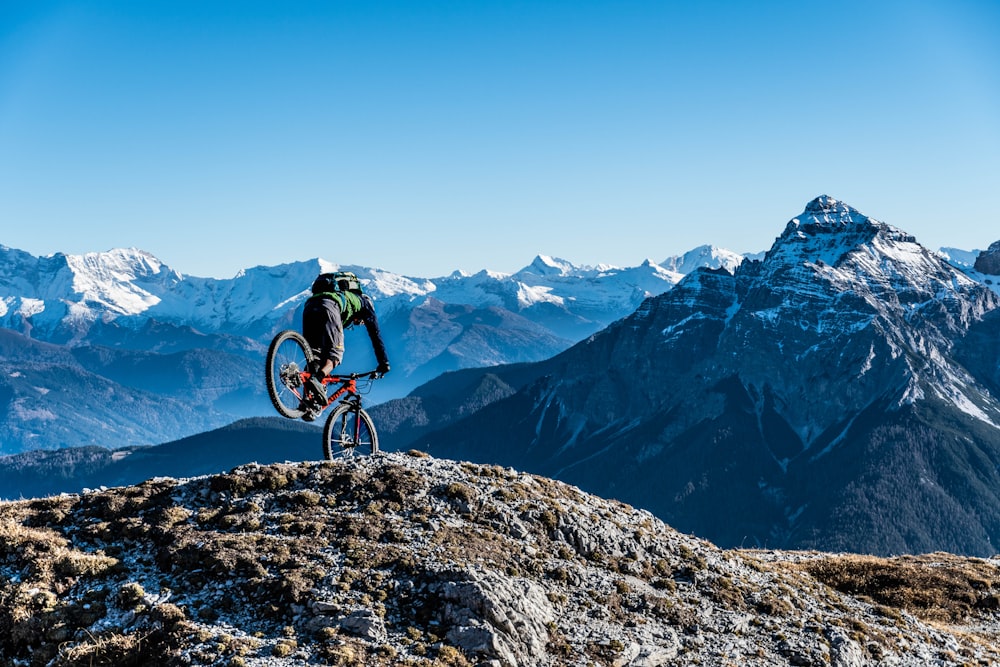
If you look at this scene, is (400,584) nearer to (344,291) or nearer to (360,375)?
(360,375)

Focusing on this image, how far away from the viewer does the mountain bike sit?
2808cm

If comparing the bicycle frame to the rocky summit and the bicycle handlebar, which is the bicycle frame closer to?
the bicycle handlebar

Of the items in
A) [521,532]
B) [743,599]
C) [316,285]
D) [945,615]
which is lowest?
[945,615]

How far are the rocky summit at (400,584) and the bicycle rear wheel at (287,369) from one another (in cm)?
539

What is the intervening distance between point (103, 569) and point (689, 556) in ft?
76.7

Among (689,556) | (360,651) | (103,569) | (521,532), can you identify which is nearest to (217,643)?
(360,651)

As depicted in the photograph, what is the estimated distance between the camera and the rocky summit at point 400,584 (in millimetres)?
27000

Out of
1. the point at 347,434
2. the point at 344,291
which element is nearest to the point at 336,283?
the point at 344,291

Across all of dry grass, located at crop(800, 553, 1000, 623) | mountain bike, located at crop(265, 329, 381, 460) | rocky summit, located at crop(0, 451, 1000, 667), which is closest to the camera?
rocky summit, located at crop(0, 451, 1000, 667)

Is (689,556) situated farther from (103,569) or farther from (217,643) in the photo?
(103,569)

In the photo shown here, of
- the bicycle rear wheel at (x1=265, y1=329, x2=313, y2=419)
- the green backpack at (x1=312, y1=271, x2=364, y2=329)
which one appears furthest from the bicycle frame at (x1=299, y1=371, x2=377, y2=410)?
the green backpack at (x1=312, y1=271, x2=364, y2=329)

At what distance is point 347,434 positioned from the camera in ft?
125

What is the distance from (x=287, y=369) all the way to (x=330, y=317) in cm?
295

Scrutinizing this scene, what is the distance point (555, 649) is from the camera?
29656mm
